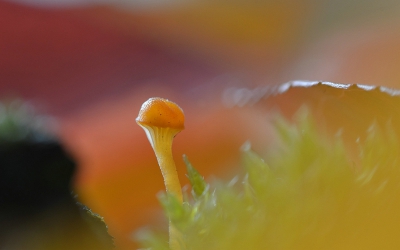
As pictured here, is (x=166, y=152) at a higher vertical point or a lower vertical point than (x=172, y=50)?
lower

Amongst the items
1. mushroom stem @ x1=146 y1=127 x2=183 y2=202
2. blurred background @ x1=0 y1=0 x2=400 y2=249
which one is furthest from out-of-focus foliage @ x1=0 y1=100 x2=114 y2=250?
blurred background @ x1=0 y1=0 x2=400 y2=249

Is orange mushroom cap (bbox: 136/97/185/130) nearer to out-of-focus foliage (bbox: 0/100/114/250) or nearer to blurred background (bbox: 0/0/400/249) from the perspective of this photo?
out-of-focus foliage (bbox: 0/100/114/250)

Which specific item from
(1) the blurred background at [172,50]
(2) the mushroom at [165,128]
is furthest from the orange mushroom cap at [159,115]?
(1) the blurred background at [172,50]

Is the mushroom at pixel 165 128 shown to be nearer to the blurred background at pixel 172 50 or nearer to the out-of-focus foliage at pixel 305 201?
the out-of-focus foliage at pixel 305 201

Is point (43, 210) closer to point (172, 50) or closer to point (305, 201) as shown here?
point (305, 201)

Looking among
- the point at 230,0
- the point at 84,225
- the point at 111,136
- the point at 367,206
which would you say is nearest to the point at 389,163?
the point at 367,206

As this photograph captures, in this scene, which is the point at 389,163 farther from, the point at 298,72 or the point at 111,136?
the point at 298,72

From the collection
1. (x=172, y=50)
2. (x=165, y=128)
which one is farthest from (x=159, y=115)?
(x=172, y=50)

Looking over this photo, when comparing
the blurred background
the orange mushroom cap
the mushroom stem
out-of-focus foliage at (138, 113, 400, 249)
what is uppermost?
the blurred background
